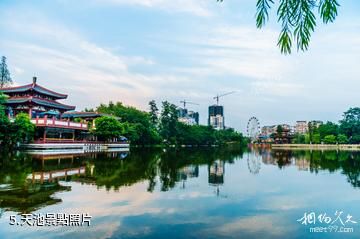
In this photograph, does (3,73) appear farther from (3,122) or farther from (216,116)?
(216,116)

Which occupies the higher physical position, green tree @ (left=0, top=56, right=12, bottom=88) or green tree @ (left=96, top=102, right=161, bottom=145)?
green tree @ (left=0, top=56, right=12, bottom=88)

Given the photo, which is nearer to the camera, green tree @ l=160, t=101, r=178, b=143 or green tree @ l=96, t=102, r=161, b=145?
green tree @ l=96, t=102, r=161, b=145

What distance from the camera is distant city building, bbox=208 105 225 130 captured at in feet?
555

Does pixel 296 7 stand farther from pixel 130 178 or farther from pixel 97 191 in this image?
pixel 130 178

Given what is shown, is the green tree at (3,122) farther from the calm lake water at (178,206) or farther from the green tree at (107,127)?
the green tree at (107,127)

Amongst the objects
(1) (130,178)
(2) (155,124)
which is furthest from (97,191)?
(2) (155,124)

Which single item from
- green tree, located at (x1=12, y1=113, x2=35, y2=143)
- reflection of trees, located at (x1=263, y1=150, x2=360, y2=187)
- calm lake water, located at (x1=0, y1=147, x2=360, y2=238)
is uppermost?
green tree, located at (x1=12, y1=113, x2=35, y2=143)

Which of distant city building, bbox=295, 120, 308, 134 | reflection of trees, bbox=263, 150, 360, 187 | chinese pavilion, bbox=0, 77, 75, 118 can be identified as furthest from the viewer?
distant city building, bbox=295, 120, 308, 134

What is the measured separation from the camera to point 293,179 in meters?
15.4

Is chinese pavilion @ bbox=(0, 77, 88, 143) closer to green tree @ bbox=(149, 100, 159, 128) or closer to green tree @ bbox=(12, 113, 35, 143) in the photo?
green tree @ bbox=(12, 113, 35, 143)

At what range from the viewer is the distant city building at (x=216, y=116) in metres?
169

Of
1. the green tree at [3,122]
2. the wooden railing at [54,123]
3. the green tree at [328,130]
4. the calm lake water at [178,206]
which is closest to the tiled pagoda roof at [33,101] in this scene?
the wooden railing at [54,123]

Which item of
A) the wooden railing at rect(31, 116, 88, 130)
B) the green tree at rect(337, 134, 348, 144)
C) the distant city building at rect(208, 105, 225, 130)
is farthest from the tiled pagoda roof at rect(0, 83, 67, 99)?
the distant city building at rect(208, 105, 225, 130)

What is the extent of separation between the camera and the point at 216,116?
17062cm
